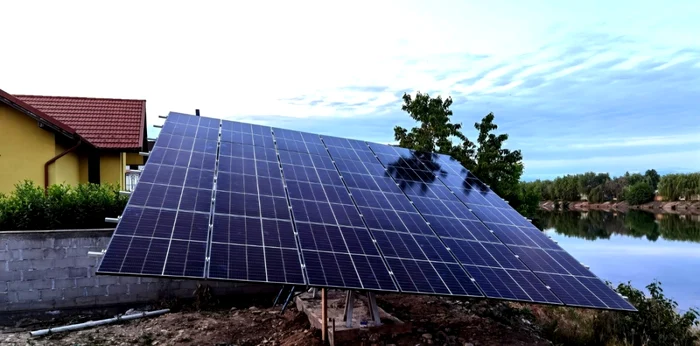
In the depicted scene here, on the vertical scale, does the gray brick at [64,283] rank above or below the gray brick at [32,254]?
below

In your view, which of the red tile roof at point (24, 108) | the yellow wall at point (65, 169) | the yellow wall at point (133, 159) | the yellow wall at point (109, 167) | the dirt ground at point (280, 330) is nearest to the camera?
the dirt ground at point (280, 330)

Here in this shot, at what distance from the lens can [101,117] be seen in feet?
60.6

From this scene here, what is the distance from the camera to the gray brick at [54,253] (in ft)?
32.8

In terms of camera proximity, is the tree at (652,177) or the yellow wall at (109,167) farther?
the tree at (652,177)

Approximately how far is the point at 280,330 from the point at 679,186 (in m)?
91.4

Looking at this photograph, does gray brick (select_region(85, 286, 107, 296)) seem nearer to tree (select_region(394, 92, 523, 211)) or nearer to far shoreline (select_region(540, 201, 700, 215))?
tree (select_region(394, 92, 523, 211))

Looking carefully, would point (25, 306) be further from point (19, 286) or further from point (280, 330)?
point (280, 330)

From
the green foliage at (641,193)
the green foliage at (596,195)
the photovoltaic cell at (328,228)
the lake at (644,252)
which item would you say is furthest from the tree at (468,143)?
the green foliage at (596,195)

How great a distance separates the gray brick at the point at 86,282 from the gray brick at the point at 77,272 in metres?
0.09

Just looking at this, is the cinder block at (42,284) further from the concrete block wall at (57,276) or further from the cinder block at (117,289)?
the cinder block at (117,289)

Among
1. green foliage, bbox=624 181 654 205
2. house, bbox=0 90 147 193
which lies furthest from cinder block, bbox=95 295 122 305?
green foliage, bbox=624 181 654 205

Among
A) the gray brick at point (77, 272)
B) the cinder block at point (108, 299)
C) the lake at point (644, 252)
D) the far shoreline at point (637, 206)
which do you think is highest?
the gray brick at point (77, 272)

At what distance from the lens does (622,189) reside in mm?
95312

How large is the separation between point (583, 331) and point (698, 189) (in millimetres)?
84696
